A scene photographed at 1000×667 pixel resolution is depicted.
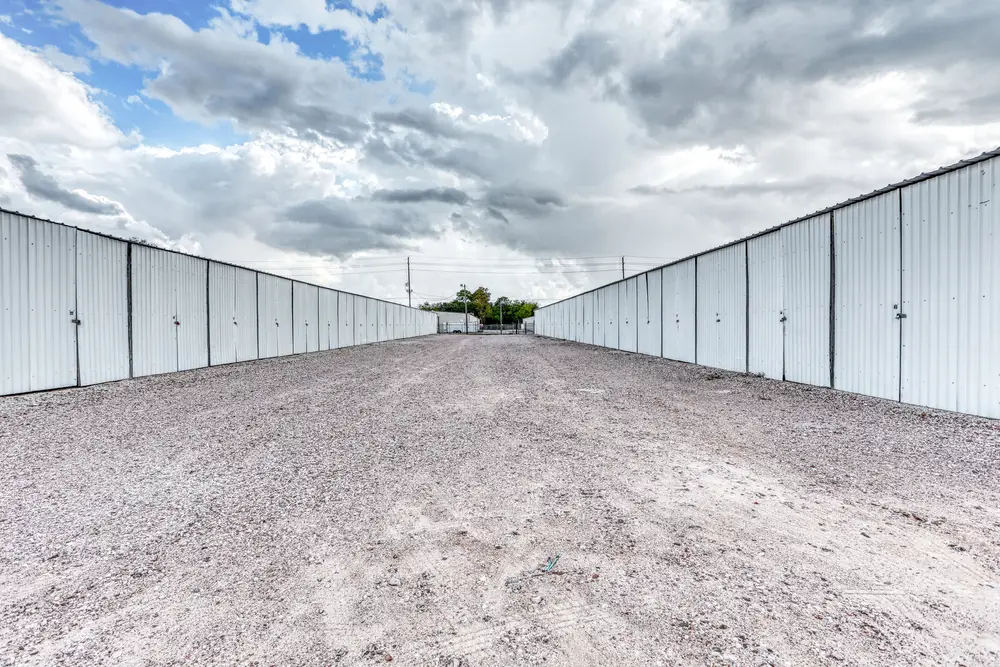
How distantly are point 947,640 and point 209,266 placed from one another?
18.6 meters

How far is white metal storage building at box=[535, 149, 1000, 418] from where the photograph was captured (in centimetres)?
665

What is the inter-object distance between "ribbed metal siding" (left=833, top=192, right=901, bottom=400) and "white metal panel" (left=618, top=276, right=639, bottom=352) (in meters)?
13.3

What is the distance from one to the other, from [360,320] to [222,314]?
17.8 meters

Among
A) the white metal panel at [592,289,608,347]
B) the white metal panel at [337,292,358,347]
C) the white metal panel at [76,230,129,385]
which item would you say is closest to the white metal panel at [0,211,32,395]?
the white metal panel at [76,230,129,385]

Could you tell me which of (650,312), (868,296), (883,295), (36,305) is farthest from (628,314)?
(36,305)

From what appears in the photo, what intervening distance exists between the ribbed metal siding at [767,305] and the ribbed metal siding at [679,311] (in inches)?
151

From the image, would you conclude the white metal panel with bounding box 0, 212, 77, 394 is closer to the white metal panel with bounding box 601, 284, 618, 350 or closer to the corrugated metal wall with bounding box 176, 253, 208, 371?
the corrugated metal wall with bounding box 176, 253, 208, 371

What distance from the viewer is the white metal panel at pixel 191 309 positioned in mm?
14172

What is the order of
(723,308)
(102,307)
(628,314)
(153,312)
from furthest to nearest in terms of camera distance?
(628,314), (723,308), (153,312), (102,307)

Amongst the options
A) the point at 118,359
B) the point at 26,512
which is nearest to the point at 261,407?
A: the point at 26,512

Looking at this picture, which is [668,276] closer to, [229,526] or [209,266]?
[209,266]

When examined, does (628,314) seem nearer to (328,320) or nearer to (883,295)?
(883,295)

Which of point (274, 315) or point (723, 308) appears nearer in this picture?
point (723, 308)

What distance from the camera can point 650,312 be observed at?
20812mm
